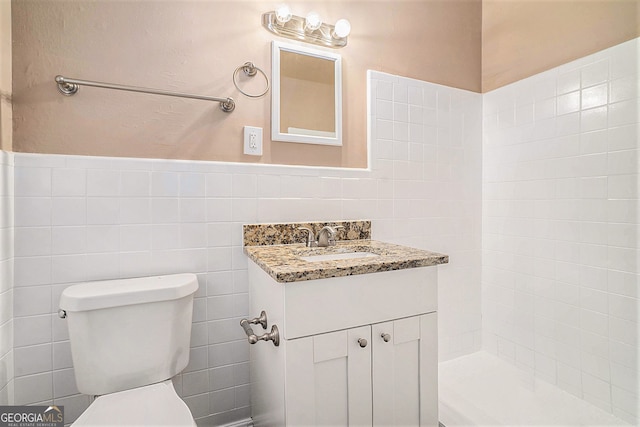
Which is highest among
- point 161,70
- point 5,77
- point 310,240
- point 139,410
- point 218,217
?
point 161,70

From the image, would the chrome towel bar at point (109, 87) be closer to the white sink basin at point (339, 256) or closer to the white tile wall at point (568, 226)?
the white sink basin at point (339, 256)

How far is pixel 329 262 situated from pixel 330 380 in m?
0.37

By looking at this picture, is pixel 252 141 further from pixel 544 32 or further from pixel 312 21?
pixel 544 32

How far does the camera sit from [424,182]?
1.80m

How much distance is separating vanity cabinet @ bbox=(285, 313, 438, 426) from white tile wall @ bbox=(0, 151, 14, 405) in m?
0.97

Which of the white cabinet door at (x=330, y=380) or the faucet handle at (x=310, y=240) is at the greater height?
the faucet handle at (x=310, y=240)

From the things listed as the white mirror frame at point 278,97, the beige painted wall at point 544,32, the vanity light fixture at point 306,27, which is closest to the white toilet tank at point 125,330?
the white mirror frame at point 278,97

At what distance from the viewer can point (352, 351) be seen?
997 millimetres

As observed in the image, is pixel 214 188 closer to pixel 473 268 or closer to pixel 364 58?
pixel 364 58

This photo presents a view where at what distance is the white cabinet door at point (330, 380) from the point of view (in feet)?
3.03

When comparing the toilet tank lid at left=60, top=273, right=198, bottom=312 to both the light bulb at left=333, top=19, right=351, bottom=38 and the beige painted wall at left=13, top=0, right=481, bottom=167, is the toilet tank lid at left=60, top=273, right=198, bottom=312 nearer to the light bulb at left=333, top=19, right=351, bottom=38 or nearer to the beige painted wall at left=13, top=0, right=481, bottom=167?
the beige painted wall at left=13, top=0, right=481, bottom=167

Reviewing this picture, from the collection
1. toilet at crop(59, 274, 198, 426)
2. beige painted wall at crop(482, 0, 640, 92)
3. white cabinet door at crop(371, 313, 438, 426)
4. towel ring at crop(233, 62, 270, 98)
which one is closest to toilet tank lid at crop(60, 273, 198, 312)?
toilet at crop(59, 274, 198, 426)

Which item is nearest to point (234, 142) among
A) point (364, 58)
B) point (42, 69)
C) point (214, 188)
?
point (214, 188)

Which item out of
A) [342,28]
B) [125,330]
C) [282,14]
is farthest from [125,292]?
[342,28]
